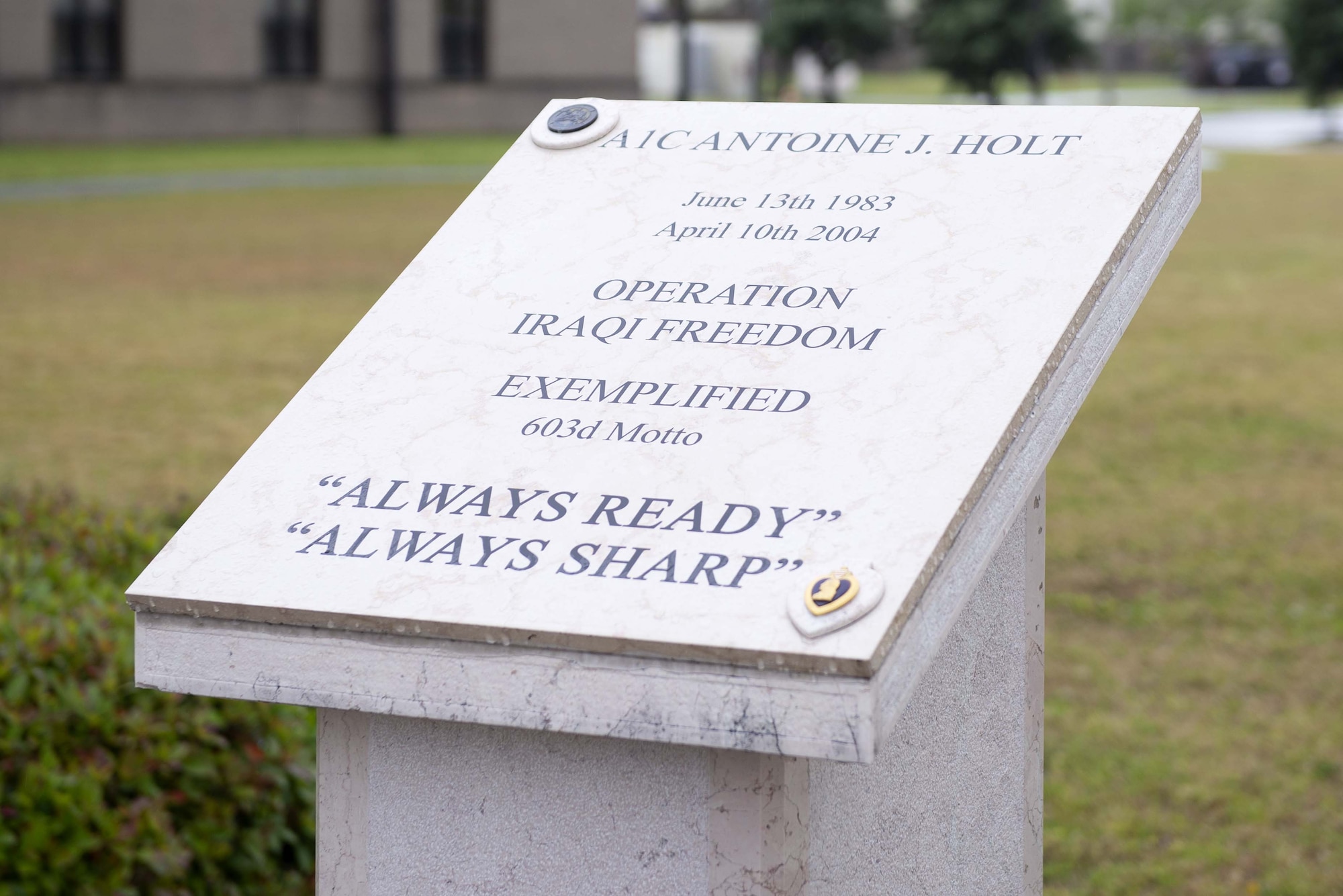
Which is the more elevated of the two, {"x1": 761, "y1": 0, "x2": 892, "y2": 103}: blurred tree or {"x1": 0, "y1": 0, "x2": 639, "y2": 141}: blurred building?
{"x1": 0, "y1": 0, "x2": 639, "y2": 141}: blurred building

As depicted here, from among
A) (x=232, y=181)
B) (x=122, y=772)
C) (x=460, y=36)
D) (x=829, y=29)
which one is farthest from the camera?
(x=829, y=29)

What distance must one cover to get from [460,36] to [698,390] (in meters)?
29.6

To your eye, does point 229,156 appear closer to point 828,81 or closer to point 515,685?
point 828,81

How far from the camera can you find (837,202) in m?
2.12

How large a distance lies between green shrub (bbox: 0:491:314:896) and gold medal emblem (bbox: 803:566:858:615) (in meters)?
1.51

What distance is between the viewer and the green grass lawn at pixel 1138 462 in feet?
12.1

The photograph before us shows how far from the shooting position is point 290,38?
28.3 meters

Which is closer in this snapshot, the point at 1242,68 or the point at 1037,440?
the point at 1037,440

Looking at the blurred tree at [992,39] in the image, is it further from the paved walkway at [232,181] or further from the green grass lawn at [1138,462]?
the green grass lawn at [1138,462]

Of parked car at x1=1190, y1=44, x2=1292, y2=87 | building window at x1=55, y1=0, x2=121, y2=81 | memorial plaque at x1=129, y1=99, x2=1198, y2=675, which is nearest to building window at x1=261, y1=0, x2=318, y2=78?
building window at x1=55, y1=0, x2=121, y2=81

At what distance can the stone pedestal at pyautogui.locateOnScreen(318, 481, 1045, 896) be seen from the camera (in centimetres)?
169

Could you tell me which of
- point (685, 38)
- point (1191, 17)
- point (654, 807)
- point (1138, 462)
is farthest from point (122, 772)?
point (1191, 17)

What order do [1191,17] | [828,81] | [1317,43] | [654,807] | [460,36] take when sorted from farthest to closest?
[1191,17] → [828,81] → [1317,43] → [460,36] → [654,807]

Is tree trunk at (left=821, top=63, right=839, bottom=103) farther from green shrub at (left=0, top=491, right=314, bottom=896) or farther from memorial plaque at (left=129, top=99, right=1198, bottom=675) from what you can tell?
memorial plaque at (left=129, top=99, right=1198, bottom=675)
